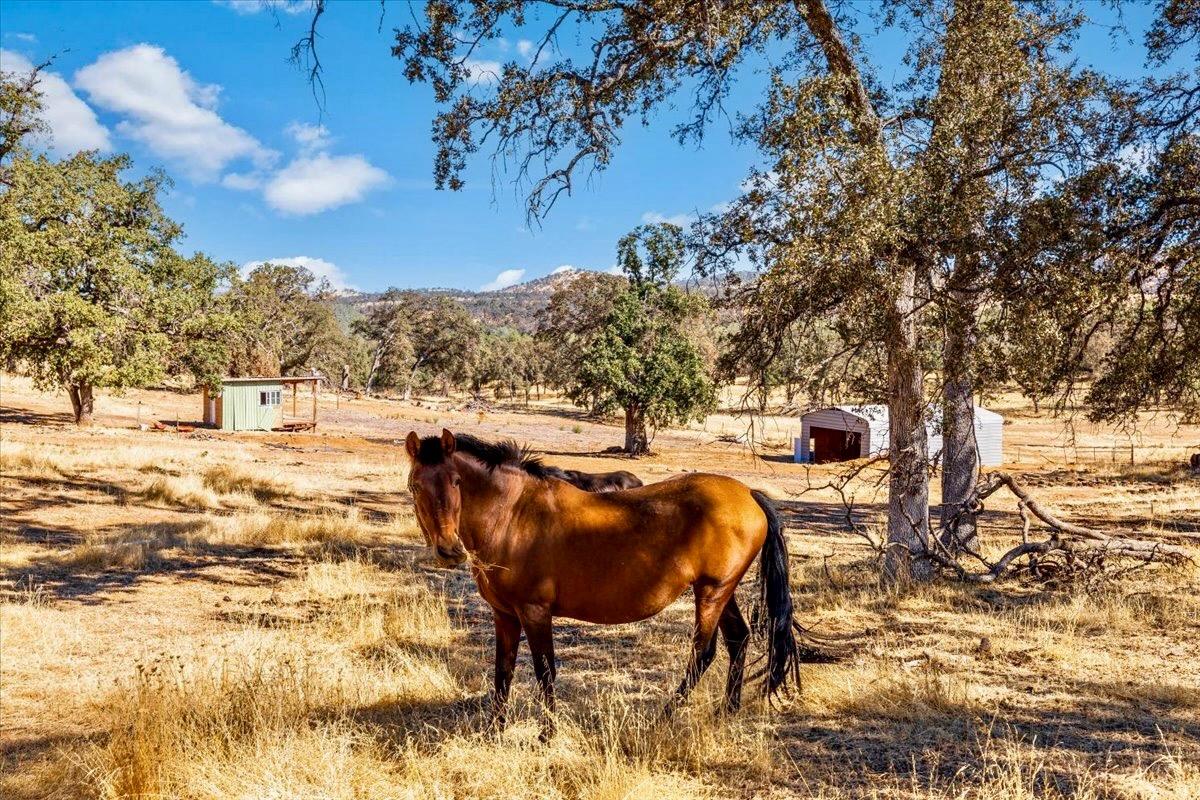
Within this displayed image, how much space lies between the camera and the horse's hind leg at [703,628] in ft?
15.8

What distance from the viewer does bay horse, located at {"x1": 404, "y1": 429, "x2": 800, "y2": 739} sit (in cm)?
451

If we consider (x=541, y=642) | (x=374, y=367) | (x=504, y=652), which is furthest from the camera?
(x=374, y=367)

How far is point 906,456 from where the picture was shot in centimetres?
907

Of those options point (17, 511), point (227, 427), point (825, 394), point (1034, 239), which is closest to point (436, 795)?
point (1034, 239)

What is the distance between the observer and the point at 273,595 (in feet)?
30.3

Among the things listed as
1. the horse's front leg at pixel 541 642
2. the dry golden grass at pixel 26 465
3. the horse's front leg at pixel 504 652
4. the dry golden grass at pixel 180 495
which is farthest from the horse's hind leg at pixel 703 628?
the dry golden grass at pixel 26 465

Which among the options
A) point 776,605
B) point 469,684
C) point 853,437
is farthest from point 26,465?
point 853,437

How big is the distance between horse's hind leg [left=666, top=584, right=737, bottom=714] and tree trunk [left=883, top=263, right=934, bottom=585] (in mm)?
4414

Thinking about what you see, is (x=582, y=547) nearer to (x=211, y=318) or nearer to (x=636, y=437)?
(x=211, y=318)

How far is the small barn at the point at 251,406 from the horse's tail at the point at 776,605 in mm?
35416

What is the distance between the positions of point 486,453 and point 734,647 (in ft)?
7.62

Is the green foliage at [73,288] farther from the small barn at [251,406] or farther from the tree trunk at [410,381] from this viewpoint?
the tree trunk at [410,381]

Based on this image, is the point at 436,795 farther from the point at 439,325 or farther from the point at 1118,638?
the point at 439,325

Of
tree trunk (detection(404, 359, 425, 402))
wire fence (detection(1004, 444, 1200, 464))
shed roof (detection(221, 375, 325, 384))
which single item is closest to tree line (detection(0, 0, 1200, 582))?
shed roof (detection(221, 375, 325, 384))
